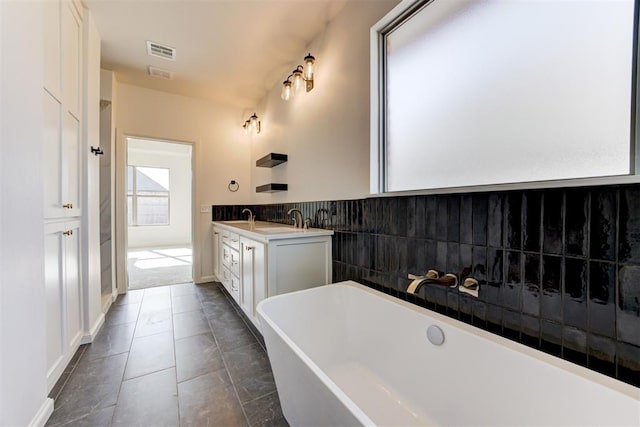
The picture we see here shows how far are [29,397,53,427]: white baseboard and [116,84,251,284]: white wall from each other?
7.27 ft

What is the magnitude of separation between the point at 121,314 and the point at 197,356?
1.35m

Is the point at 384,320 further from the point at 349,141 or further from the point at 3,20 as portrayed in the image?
the point at 3,20

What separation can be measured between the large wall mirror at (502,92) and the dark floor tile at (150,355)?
1.97 m

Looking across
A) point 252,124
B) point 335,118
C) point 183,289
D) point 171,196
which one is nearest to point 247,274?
point 335,118

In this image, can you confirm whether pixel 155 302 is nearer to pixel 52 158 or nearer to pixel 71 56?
pixel 52 158

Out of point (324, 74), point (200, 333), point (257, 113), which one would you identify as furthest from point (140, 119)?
point (200, 333)

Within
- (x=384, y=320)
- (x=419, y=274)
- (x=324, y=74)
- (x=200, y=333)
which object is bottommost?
(x=200, y=333)

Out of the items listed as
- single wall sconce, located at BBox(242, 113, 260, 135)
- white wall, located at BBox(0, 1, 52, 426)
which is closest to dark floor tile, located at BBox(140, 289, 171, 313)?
white wall, located at BBox(0, 1, 52, 426)

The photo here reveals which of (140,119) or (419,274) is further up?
(140,119)

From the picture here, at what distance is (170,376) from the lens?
1.63 m

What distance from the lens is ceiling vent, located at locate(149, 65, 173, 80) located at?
2888mm

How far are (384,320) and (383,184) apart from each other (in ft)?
2.97

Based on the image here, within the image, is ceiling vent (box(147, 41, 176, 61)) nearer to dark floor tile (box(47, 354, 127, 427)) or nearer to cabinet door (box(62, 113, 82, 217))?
cabinet door (box(62, 113, 82, 217))

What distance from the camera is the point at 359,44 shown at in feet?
6.14
